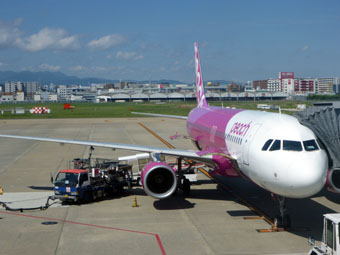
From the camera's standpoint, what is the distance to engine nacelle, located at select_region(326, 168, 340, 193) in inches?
633

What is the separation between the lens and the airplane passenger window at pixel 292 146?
48.5 ft

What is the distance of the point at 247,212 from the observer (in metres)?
19.0

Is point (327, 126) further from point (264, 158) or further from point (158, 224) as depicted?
point (158, 224)

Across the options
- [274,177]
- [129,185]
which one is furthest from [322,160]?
[129,185]

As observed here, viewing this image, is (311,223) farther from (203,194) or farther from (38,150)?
(38,150)

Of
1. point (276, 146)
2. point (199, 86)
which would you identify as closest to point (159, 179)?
point (276, 146)

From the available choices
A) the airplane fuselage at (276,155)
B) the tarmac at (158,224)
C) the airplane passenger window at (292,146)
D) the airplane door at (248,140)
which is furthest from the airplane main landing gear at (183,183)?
the airplane passenger window at (292,146)

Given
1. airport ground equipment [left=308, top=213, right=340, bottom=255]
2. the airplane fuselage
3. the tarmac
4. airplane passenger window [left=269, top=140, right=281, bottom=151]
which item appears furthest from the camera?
airplane passenger window [left=269, top=140, right=281, bottom=151]

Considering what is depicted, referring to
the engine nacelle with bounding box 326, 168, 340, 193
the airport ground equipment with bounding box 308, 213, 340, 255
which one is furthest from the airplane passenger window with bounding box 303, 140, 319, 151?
the airport ground equipment with bounding box 308, 213, 340, 255

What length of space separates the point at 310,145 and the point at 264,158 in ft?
4.98

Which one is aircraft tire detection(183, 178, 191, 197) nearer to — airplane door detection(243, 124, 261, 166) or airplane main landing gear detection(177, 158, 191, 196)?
airplane main landing gear detection(177, 158, 191, 196)

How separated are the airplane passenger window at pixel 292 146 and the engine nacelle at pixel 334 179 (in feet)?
6.81

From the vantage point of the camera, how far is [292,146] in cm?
1491

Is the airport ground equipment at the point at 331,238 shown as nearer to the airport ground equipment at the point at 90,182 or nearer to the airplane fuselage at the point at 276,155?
the airplane fuselage at the point at 276,155
